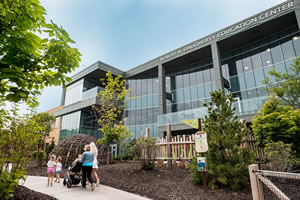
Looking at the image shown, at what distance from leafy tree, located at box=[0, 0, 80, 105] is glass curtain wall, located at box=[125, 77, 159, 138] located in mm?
21011

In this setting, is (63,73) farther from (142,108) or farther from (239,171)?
(142,108)

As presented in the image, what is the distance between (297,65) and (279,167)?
8367 millimetres

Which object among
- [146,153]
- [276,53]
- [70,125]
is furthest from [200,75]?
[70,125]

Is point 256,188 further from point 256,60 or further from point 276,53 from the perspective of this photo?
point 256,60

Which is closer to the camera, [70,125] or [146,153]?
[146,153]

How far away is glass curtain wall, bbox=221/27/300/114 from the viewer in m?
17.0

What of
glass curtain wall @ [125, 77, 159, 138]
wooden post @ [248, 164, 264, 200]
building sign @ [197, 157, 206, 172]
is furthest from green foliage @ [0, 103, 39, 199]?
glass curtain wall @ [125, 77, 159, 138]

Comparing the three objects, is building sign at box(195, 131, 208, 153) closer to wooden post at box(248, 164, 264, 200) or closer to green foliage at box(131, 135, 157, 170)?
wooden post at box(248, 164, 264, 200)

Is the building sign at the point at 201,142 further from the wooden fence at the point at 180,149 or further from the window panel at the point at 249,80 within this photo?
the window panel at the point at 249,80

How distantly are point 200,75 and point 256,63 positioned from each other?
6.44 metres

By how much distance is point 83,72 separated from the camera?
27.9 metres

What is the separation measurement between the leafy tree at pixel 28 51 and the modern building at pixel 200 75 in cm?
1561

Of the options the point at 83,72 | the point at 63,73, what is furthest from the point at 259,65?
the point at 83,72

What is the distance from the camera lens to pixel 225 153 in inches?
219
